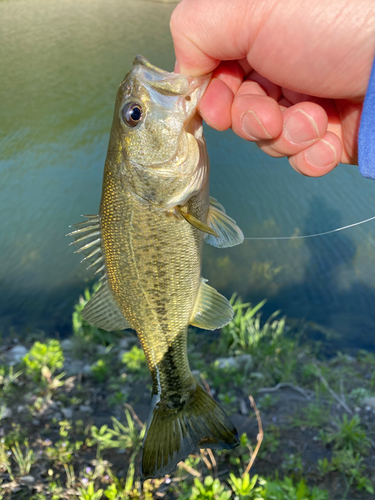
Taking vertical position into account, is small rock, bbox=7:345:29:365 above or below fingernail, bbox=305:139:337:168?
below

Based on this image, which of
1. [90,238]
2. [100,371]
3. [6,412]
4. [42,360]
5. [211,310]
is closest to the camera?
[90,238]

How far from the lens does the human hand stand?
1.46 m

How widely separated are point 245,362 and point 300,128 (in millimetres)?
2680

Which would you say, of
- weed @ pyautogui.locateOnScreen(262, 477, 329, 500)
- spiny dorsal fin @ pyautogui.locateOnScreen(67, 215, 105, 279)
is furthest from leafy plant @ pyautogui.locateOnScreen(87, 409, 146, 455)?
spiny dorsal fin @ pyautogui.locateOnScreen(67, 215, 105, 279)

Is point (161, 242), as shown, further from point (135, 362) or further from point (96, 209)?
point (96, 209)

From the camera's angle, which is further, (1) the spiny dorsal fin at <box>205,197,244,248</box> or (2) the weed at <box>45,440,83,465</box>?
(2) the weed at <box>45,440,83,465</box>

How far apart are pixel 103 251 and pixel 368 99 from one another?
143 centimetres

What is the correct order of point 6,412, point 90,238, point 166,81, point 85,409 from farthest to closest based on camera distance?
point 85,409
point 6,412
point 90,238
point 166,81

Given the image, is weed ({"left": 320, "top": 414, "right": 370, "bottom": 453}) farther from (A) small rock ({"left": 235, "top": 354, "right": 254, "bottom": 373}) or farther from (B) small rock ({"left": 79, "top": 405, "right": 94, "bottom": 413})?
(B) small rock ({"left": 79, "top": 405, "right": 94, "bottom": 413})

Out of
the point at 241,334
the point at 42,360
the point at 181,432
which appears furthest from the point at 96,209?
the point at 181,432

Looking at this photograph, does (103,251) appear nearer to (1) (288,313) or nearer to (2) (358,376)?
(2) (358,376)

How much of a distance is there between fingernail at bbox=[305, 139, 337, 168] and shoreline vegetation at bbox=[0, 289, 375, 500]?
205cm

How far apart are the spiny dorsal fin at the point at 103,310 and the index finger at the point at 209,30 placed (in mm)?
1235

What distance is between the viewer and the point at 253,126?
1748mm
